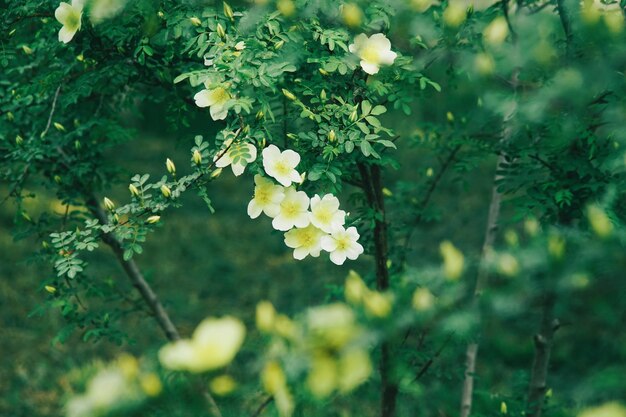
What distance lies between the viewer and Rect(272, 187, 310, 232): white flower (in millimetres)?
1490

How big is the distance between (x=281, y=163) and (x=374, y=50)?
0.39m

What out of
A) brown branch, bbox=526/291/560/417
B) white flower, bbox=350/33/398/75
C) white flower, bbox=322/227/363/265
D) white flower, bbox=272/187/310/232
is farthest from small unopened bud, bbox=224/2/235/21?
brown branch, bbox=526/291/560/417

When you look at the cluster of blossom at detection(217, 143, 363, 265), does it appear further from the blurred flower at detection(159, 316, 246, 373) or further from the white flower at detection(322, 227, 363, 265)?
the blurred flower at detection(159, 316, 246, 373)

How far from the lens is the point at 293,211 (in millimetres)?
1504

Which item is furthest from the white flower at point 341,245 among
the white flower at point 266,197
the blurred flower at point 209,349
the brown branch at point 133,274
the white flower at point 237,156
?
the brown branch at point 133,274

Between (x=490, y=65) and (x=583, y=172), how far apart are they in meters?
0.41

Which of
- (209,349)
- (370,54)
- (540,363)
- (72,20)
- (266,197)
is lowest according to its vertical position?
(209,349)

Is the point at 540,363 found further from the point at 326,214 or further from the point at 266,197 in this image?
the point at 266,197

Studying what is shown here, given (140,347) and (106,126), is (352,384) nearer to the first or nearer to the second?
(106,126)

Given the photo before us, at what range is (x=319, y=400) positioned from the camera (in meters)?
0.87

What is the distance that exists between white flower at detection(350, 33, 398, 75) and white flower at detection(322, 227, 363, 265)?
42 cm

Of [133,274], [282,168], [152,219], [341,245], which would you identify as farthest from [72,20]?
[133,274]

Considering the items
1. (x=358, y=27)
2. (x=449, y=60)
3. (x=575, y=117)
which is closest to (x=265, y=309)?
(x=358, y=27)

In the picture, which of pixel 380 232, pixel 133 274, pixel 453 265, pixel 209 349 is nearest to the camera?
pixel 209 349
